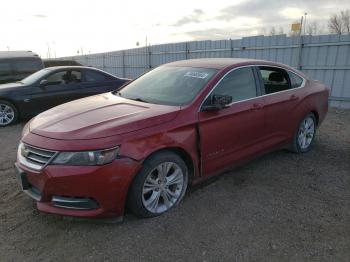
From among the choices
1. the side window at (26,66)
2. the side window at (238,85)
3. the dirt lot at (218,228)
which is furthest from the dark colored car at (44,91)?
the side window at (238,85)

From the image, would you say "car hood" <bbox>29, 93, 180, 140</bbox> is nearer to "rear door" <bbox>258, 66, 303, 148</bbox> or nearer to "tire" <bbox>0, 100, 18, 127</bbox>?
"rear door" <bbox>258, 66, 303, 148</bbox>

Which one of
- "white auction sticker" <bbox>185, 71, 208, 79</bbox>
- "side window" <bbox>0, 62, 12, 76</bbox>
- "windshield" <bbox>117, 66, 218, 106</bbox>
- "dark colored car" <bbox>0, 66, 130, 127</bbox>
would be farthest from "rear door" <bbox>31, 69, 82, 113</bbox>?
"white auction sticker" <bbox>185, 71, 208, 79</bbox>

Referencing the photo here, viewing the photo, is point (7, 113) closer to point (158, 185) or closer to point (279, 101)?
point (158, 185)

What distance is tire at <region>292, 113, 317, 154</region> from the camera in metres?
5.24

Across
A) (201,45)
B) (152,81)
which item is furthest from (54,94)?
(201,45)

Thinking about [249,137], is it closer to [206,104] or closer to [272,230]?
[206,104]

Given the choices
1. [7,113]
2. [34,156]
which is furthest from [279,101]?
[7,113]

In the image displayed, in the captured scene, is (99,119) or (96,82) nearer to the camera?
(99,119)

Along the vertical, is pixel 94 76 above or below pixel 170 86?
below

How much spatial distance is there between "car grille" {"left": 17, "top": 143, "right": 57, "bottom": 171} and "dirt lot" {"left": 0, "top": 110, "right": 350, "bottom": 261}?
65 centimetres

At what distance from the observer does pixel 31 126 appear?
3.52 m

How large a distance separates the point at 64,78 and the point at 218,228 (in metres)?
6.53

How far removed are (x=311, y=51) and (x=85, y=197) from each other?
969cm

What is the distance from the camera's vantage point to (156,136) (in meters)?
3.23
